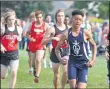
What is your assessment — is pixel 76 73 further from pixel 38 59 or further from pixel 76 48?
pixel 38 59

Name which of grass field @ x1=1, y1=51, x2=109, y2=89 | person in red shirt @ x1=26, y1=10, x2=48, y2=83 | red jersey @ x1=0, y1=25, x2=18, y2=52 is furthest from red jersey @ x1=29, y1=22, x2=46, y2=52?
red jersey @ x1=0, y1=25, x2=18, y2=52

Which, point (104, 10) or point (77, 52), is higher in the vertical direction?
point (77, 52)

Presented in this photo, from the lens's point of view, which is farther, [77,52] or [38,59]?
[38,59]

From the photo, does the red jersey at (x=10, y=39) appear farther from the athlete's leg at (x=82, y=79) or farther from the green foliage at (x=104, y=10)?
the green foliage at (x=104, y=10)

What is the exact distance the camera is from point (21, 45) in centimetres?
3038

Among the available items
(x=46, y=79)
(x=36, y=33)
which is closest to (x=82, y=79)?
(x=36, y=33)

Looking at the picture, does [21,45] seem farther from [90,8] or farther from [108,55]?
[90,8]

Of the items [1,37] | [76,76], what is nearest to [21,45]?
[1,37]

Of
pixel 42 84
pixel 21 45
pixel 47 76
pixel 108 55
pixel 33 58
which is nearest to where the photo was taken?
pixel 108 55

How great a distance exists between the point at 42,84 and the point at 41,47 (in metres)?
1.14

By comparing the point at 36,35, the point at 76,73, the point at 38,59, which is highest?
the point at 36,35

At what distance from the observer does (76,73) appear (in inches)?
366

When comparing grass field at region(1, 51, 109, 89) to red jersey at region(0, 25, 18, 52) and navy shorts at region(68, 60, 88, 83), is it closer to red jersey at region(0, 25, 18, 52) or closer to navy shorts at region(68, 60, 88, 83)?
red jersey at region(0, 25, 18, 52)

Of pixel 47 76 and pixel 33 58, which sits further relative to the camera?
pixel 47 76
